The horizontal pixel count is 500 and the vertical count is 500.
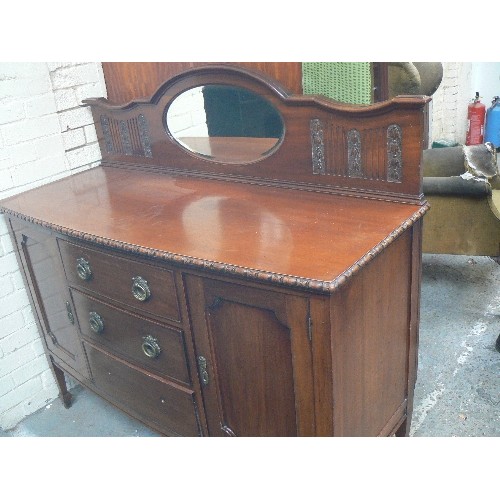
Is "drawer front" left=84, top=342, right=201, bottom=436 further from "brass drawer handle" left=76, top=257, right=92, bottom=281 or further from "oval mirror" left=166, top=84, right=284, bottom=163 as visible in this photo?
"oval mirror" left=166, top=84, right=284, bottom=163

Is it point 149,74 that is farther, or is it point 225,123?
point 149,74

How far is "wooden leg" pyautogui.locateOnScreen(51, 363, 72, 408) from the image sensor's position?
1.91 metres

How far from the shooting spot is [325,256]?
1.06 metres

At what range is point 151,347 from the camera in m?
1.40

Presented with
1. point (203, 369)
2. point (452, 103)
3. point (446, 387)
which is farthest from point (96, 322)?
point (452, 103)

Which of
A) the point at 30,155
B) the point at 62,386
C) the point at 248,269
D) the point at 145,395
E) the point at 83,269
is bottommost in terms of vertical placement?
the point at 62,386

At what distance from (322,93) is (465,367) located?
3.97 feet

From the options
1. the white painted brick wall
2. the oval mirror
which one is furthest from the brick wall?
the white painted brick wall

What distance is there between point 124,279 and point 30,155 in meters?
0.68

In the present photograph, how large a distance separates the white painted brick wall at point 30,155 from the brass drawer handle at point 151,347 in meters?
0.65

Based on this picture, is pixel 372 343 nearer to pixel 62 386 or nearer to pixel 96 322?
pixel 96 322

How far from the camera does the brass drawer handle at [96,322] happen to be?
153cm

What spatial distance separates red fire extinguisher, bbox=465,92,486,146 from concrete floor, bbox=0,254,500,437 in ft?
7.18

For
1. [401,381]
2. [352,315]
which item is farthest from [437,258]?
[352,315]
